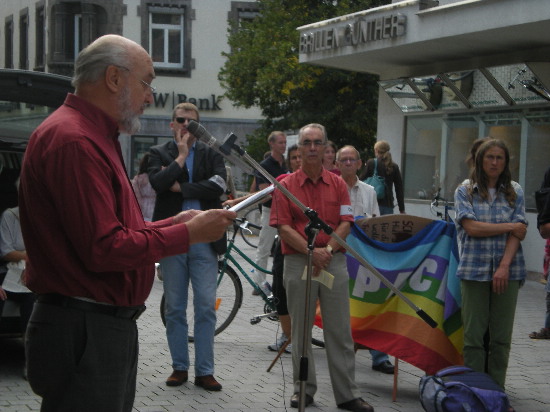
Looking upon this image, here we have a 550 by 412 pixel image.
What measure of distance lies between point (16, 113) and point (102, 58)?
15.5 feet

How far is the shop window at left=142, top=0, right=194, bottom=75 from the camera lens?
33938mm

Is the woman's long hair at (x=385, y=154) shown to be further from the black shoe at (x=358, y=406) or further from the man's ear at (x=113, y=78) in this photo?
the man's ear at (x=113, y=78)

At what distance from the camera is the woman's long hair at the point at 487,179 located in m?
6.44

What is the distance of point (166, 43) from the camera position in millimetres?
34219

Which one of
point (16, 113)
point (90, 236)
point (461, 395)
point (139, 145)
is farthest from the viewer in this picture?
point (139, 145)

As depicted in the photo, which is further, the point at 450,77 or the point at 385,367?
the point at 450,77

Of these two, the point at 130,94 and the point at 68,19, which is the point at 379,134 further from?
the point at 68,19

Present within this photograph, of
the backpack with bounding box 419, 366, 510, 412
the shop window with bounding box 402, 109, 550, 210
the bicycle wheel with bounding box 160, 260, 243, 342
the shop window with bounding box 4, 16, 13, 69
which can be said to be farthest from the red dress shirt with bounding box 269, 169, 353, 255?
→ the shop window with bounding box 4, 16, 13, 69

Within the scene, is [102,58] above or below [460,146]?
above

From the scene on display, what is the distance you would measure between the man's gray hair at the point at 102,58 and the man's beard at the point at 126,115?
98mm

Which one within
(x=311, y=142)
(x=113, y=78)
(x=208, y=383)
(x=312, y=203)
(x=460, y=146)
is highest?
(x=113, y=78)

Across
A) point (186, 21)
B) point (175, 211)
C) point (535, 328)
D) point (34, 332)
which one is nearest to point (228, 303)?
point (175, 211)

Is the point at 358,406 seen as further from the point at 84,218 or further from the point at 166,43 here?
the point at 166,43

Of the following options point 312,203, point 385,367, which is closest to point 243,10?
point 385,367
